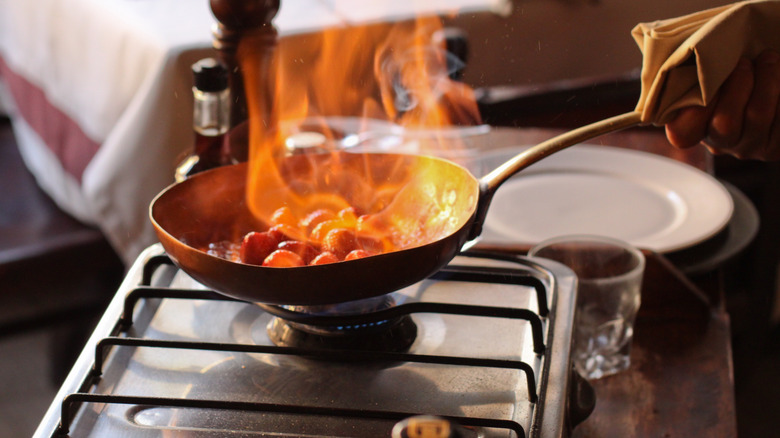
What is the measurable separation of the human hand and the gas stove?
224 mm

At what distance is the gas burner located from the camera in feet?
2.59

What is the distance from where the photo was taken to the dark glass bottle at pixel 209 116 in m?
0.96

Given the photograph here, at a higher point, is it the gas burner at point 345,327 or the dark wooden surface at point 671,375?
the gas burner at point 345,327

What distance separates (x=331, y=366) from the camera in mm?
809

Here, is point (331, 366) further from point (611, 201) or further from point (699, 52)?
point (611, 201)

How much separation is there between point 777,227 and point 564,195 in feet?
2.92

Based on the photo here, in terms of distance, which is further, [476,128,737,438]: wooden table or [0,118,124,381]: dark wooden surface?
[0,118,124,381]: dark wooden surface

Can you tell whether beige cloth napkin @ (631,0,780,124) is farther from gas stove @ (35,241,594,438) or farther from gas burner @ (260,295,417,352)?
gas burner @ (260,295,417,352)

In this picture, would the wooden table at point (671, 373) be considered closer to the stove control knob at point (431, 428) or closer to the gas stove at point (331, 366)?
the gas stove at point (331, 366)

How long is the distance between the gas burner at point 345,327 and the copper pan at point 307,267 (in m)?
0.08

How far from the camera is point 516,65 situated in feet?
8.84

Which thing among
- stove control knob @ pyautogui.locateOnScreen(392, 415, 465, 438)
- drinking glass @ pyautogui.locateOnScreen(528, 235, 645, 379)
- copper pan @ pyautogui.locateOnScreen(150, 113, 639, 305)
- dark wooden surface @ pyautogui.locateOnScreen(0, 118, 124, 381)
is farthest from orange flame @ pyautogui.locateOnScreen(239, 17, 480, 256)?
dark wooden surface @ pyautogui.locateOnScreen(0, 118, 124, 381)

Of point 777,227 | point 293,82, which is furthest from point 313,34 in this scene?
point 777,227

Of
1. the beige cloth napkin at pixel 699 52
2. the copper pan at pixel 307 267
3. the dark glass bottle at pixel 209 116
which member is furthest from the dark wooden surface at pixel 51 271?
the beige cloth napkin at pixel 699 52
